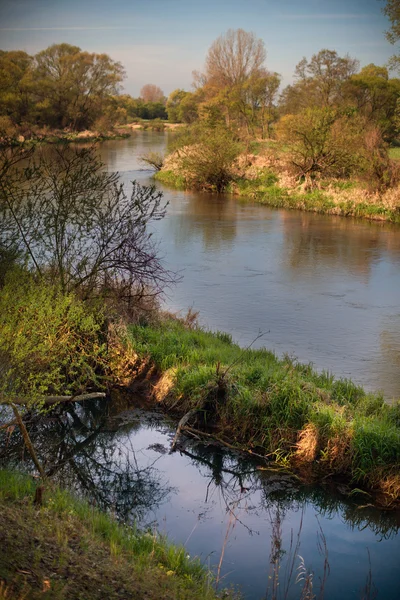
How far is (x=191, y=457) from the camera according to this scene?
8.82 m

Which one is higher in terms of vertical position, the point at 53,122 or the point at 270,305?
the point at 53,122

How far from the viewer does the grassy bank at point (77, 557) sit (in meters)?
4.31

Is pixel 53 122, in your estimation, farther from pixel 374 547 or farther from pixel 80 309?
pixel 374 547

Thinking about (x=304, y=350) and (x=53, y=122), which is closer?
(x=304, y=350)

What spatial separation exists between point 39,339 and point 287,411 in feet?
10.8

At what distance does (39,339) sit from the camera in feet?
26.5

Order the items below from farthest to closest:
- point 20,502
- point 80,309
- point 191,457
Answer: point 80,309 → point 191,457 → point 20,502

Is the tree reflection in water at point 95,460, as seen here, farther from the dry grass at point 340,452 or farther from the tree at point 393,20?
the tree at point 393,20

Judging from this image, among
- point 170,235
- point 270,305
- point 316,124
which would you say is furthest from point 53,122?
point 270,305

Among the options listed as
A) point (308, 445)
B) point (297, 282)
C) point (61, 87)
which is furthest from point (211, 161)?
point (61, 87)

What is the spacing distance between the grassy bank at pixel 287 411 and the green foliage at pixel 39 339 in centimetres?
99

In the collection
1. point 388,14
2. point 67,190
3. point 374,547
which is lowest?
point 374,547

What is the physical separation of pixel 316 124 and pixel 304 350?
800 inches

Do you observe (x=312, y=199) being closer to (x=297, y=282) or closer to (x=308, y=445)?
(x=297, y=282)
